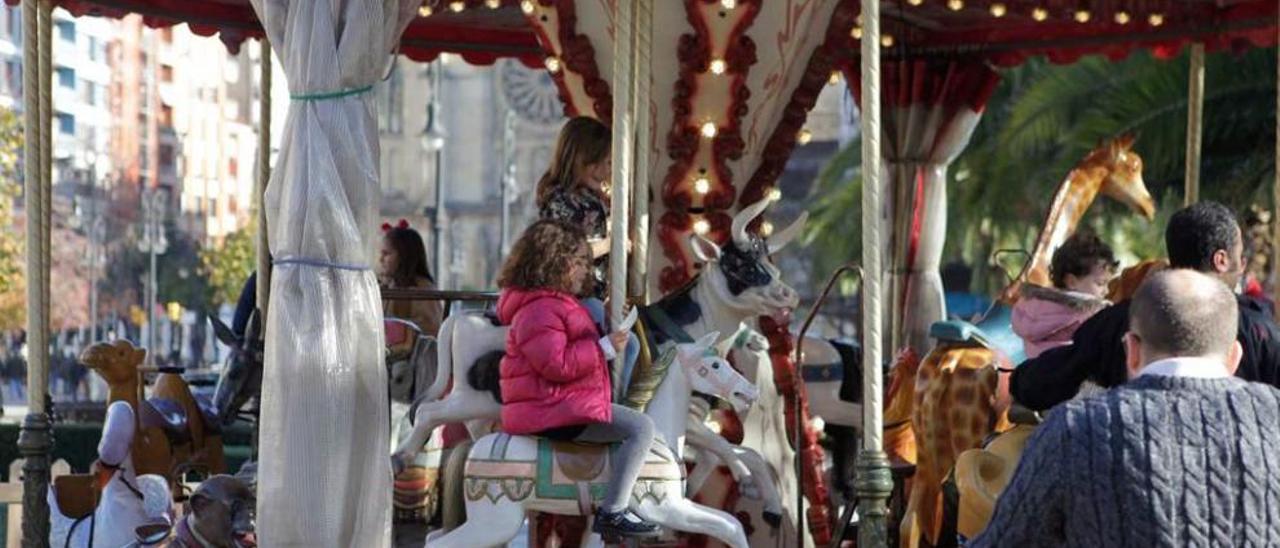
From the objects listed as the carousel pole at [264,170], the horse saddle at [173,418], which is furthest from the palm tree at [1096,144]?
the horse saddle at [173,418]

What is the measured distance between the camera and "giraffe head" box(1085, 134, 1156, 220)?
41.1 feet

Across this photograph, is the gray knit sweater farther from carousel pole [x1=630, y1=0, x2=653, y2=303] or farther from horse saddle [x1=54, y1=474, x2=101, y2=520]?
horse saddle [x1=54, y1=474, x2=101, y2=520]

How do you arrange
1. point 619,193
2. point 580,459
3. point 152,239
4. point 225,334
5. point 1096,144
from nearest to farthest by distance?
point 580,459 → point 619,193 → point 225,334 → point 1096,144 → point 152,239

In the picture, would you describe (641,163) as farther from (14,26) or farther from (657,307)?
(14,26)

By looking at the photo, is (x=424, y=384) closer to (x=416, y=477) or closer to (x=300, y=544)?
(x=416, y=477)

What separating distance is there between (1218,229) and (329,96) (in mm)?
3170

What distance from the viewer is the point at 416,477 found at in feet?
33.5

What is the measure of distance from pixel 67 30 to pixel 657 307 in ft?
142

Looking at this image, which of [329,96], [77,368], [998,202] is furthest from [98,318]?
[329,96]

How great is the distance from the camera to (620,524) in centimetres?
820

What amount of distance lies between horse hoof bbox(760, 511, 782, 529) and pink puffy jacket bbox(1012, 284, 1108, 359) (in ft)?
4.23

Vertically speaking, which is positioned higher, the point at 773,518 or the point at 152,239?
the point at 152,239

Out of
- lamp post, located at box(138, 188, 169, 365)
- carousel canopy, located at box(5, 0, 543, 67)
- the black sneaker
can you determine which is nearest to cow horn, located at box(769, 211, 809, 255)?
the black sneaker

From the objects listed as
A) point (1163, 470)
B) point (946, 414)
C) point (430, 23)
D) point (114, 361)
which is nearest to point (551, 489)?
point (946, 414)
